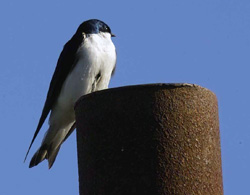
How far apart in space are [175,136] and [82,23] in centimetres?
318

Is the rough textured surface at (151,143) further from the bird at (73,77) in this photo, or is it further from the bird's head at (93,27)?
the bird's head at (93,27)

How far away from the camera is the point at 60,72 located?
18.9 feet

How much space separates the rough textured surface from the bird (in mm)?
2390

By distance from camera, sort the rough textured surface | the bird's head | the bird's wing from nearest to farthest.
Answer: the rough textured surface
the bird's wing
the bird's head

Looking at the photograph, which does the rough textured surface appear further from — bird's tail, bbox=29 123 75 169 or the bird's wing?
the bird's wing

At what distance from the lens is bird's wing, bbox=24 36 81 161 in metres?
5.64

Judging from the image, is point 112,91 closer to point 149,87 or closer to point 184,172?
point 149,87

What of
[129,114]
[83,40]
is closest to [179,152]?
[129,114]

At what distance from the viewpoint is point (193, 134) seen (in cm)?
300

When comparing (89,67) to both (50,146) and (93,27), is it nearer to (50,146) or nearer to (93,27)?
(93,27)

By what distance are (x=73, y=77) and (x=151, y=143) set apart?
2.70 m

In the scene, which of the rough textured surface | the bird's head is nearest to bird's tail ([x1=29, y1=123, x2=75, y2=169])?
the bird's head

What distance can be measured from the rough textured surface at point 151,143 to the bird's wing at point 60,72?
258cm

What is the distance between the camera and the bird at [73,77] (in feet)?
18.0
